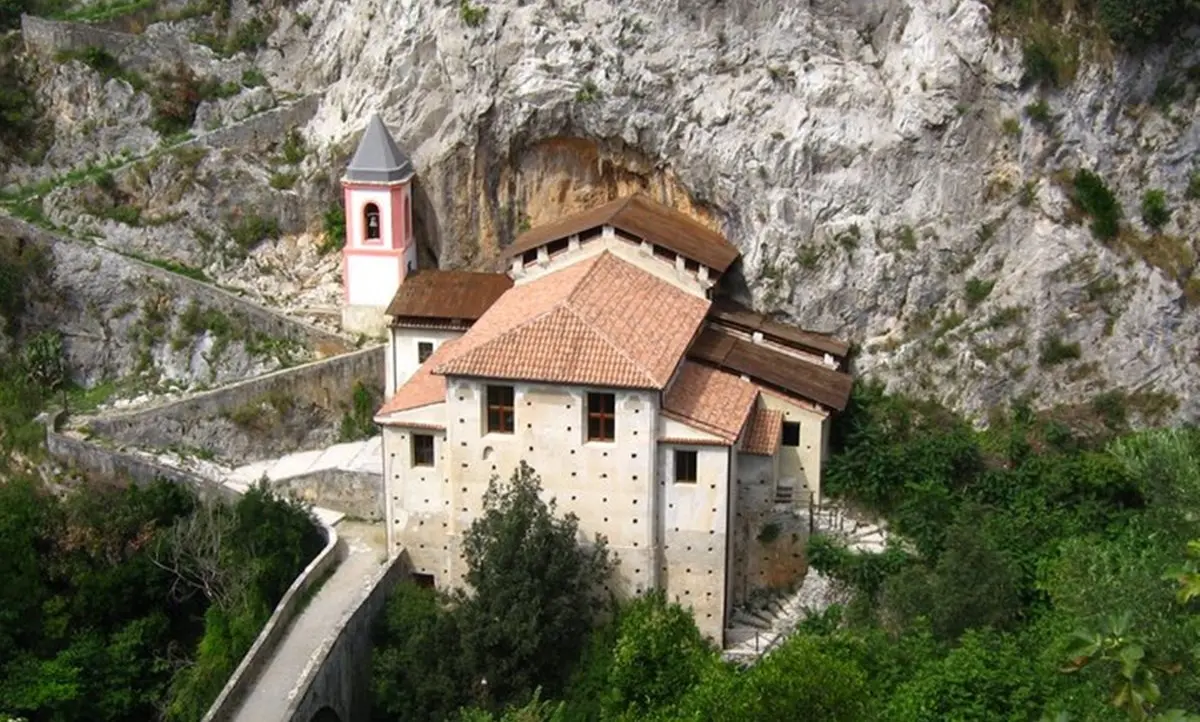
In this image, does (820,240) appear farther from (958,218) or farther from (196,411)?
(196,411)

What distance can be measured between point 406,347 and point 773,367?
12.2 meters

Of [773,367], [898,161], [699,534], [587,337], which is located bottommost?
[699,534]

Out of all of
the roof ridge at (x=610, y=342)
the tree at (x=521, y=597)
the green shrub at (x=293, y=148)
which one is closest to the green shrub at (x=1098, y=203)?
the roof ridge at (x=610, y=342)

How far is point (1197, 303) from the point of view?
1618 inches

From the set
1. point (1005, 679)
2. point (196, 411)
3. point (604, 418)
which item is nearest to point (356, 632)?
point (604, 418)

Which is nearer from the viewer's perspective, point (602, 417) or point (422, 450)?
point (602, 417)

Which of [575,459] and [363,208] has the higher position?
[363,208]

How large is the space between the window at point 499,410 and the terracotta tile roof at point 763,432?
6.70 m

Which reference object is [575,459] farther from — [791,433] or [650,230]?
[650,230]

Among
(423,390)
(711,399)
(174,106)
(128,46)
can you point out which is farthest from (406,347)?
(128,46)

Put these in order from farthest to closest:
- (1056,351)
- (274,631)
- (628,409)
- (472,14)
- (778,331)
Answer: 1. (472,14)
2. (778,331)
3. (1056,351)
4. (628,409)
5. (274,631)

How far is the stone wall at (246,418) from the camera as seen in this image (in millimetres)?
46219

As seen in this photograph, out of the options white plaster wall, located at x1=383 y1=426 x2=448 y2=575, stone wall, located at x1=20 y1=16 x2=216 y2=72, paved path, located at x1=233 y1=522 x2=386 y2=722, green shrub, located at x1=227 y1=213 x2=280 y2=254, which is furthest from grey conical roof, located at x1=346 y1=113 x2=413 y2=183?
stone wall, located at x1=20 y1=16 x2=216 y2=72

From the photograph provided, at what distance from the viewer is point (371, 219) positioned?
47219 millimetres
